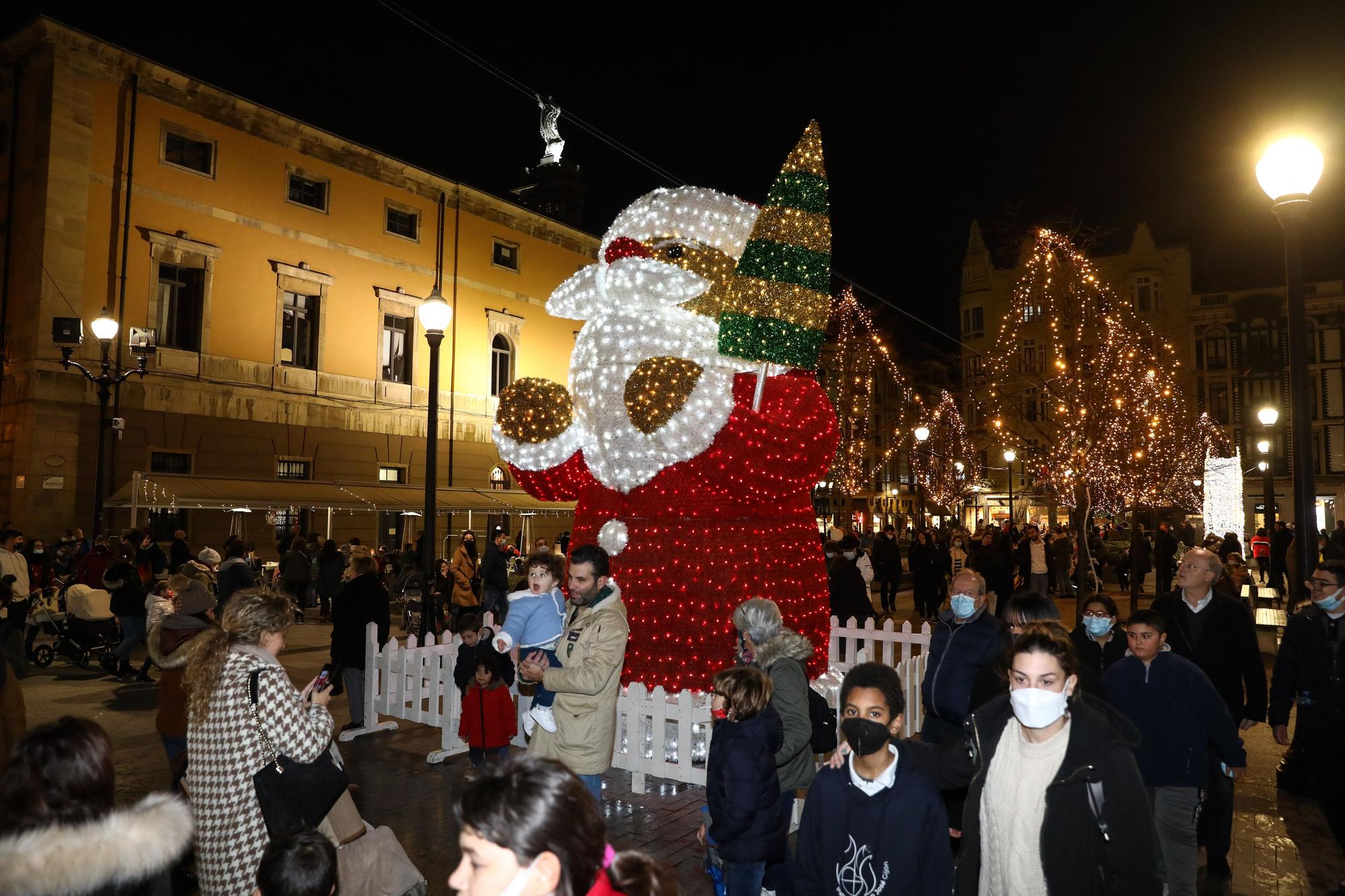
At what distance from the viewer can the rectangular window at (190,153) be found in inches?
882

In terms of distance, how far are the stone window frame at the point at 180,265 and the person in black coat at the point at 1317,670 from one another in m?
23.7

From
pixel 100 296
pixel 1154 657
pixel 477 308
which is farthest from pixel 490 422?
pixel 1154 657

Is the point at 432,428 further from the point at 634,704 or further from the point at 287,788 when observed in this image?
the point at 287,788

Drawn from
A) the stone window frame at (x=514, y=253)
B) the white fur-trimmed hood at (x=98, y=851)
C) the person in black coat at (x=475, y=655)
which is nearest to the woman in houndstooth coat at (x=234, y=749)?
the white fur-trimmed hood at (x=98, y=851)

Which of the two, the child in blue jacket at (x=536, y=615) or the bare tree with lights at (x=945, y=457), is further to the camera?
the bare tree with lights at (x=945, y=457)

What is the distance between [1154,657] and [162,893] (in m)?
4.45

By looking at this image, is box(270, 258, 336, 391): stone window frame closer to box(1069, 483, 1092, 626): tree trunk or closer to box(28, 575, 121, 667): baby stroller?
box(28, 575, 121, 667): baby stroller

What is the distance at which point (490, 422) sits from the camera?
104 ft

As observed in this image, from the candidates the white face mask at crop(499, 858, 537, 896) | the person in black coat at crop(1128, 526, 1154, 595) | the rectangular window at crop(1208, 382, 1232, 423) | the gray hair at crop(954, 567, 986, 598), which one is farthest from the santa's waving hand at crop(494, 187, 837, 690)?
the rectangular window at crop(1208, 382, 1232, 423)

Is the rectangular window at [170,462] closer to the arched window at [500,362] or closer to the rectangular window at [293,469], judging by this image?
the rectangular window at [293,469]

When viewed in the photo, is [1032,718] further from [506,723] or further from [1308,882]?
[506,723]

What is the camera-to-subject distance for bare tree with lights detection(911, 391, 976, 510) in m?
38.3

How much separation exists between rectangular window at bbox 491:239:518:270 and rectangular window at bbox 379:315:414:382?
4.64 metres

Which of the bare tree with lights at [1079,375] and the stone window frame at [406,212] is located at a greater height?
the stone window frame at [406,212]
